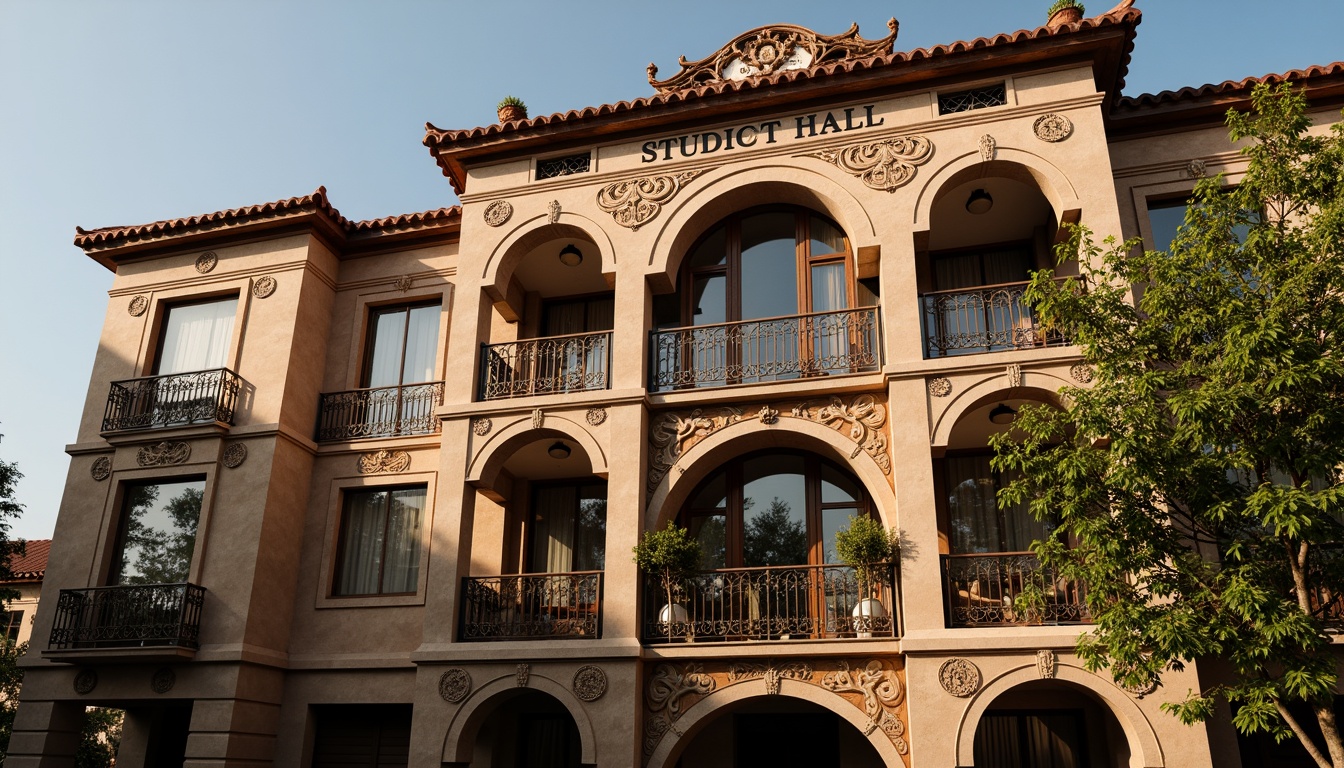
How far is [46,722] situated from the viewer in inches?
571

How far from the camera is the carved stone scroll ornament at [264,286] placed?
53.8 ft

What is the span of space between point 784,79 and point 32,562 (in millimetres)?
29156

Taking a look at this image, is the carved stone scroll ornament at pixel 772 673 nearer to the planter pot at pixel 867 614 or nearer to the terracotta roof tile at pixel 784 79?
the planter pot at pixel 867 614

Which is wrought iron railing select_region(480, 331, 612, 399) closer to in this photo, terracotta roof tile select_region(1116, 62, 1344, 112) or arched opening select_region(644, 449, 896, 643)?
arched opening select_region(644, 449, 896, 643)

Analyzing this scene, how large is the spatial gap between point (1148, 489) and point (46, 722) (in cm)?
1525

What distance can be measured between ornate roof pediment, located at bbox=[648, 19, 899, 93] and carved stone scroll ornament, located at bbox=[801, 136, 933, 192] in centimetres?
166

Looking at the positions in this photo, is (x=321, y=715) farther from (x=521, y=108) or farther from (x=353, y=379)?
(x=521, y=108)

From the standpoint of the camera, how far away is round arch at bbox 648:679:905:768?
1164 centimetres

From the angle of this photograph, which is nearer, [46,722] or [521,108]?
[46,722]

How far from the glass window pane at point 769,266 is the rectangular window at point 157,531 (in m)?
9.01

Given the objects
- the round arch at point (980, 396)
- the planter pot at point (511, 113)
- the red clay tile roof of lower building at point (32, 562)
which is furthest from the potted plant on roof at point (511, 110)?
the red clay tile roof of lower building at point (32, 562)

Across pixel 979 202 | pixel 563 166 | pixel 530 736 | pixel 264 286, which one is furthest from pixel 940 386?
pixel 264 286

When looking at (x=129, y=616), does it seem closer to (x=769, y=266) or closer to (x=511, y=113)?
(x=511, y=113)

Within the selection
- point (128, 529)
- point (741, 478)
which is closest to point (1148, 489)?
point (741, 478)
